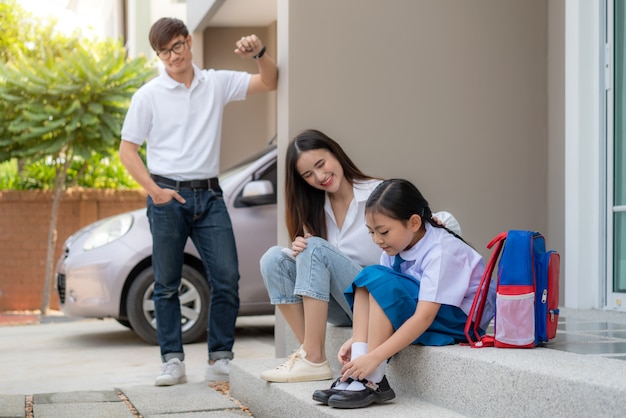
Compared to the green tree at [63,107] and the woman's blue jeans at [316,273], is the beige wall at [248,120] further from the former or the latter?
the woman's blue jeans at [316,273]

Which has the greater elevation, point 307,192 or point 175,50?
point 175,50

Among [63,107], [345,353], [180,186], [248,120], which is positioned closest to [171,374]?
[180,186]

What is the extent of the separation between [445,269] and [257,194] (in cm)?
402

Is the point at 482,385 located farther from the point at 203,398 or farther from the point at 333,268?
the point at 203,398

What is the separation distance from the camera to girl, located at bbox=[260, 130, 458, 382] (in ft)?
13.0

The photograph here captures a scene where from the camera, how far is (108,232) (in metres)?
7.49

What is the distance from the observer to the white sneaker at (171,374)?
510 centimetres

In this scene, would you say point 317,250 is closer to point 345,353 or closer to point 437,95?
point 345,353

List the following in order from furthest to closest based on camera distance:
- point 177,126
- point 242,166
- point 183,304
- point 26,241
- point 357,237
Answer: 1. point 26,241
2. point 242,166
3. point 183,304
4. point 177,126
5. point 357,237

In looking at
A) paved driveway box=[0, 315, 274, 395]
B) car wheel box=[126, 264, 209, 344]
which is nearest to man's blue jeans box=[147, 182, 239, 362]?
paved driveway box=[0, 315, 274, 395]

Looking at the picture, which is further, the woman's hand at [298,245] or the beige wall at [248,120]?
the beige wall at [248,120]

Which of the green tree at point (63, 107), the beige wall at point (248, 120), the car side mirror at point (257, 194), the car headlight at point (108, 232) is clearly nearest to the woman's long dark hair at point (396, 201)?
the car side mirror at point (257, 194)

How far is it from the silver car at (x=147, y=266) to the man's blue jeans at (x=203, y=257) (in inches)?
79.1

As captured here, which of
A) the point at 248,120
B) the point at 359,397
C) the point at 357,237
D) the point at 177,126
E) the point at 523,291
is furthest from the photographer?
the point at 248,120
